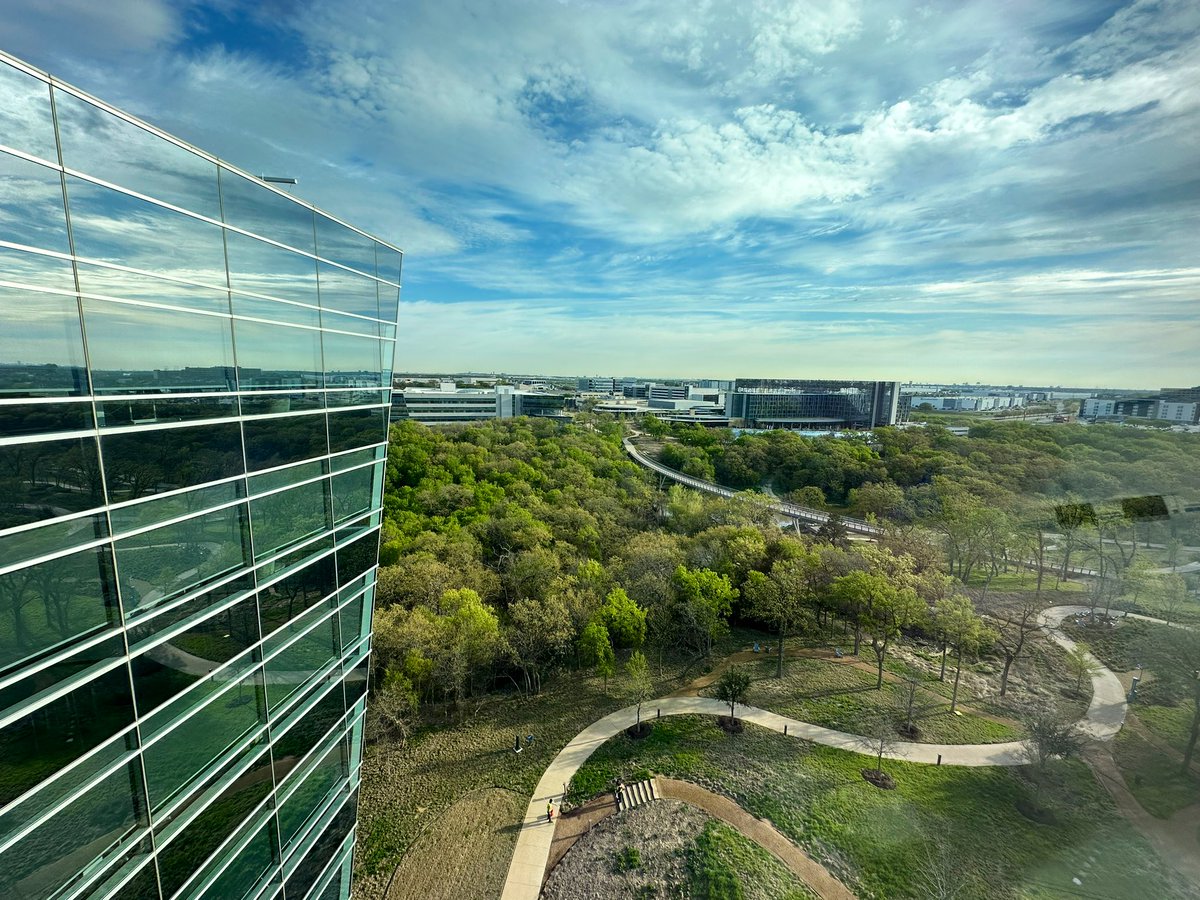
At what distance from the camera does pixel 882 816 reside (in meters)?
16.8

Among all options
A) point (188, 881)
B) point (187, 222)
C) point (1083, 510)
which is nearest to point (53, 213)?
point (187, 222)

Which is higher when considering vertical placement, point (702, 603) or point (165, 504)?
point (165, 504)

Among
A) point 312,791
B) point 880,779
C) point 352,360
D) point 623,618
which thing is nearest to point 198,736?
point 312,791

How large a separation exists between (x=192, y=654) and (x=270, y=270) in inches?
213

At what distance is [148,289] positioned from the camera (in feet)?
18.6

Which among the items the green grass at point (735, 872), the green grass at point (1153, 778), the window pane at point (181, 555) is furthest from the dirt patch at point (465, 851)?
the green grass at point (1153, 778)

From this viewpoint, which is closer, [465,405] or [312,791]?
[312,791]

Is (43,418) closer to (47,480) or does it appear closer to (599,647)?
(47,480)

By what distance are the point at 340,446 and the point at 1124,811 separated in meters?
26.8

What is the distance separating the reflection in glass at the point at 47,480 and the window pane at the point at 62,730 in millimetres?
1626

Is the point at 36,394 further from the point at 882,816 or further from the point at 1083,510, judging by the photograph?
the point at 1083,510

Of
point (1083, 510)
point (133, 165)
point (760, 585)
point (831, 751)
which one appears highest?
point (133, 165)

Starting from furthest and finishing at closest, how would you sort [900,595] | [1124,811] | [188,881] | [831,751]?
[900,595]
[831,751]
[1124,811]
[188,881]

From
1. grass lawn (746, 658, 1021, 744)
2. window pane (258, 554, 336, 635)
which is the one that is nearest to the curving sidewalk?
grass lawn (746, 658, 1021, 744)
